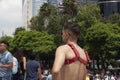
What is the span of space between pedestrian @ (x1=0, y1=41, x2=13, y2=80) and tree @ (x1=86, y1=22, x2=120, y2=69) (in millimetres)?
54819

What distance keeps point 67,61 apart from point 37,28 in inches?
3172

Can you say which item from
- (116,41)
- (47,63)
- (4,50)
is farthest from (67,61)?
(47,63)

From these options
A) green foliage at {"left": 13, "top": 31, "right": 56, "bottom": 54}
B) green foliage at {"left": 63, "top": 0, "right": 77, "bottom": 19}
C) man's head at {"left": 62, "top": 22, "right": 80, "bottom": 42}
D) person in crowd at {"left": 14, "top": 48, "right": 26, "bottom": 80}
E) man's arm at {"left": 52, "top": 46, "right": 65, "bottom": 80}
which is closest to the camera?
man's arm at {"left": 52, "top": 46, "right": 65, "bottom": 80}

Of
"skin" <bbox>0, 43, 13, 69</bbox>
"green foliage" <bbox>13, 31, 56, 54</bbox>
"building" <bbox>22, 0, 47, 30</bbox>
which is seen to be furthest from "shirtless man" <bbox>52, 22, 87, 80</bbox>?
"building" <bbox>22, 0, 47, 30</bbox>

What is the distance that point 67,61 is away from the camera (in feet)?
16.2

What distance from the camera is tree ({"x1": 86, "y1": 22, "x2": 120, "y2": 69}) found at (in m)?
65.0

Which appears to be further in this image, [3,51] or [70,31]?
[3,51]

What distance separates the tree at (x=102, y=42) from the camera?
6500cm

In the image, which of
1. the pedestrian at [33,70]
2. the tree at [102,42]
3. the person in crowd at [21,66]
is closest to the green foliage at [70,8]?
the tree at [102,42]

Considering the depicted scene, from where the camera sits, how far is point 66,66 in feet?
16.2

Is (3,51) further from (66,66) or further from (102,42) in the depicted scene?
(102,42)

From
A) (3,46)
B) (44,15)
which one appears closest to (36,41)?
(44,15)

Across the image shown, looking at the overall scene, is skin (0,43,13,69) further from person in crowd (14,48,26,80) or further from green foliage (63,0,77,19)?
green foliage (63,0,77,19)

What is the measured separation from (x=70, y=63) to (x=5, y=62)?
16.0 feet
